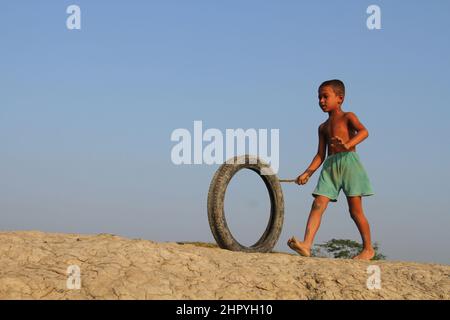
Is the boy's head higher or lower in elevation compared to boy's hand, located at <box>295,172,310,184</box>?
higher

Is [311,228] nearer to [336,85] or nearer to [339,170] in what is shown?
[339,170]

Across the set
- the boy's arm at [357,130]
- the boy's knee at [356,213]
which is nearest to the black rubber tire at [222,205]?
the boy's knee at [356,213]

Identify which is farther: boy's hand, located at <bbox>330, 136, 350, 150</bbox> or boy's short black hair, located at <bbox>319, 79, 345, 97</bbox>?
boy's short black hair, located at <bbox>319, 79, 345, 97</bbox>

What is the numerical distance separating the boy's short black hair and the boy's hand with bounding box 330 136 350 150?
714 mm

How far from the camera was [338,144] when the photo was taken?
848 cm

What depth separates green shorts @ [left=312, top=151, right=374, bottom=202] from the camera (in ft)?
27.2

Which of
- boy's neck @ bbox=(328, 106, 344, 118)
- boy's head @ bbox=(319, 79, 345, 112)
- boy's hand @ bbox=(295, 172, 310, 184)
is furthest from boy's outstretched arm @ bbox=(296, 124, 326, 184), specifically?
boy's head @ bbox=(319, 79, 345, 112)

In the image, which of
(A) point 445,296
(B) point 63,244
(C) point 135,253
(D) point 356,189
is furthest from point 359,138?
(B) point 63,244

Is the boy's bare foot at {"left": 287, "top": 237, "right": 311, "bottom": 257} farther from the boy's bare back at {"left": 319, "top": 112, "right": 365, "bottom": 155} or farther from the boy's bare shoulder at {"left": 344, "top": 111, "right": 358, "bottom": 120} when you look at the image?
the boy's bare shoulder at {"left": 344, "top": 111, "right": 358, "bottom": 120}

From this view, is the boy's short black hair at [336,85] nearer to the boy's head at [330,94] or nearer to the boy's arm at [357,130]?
the boy's head at [330,94]

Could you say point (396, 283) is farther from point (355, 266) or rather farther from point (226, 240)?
point (226, 240)
